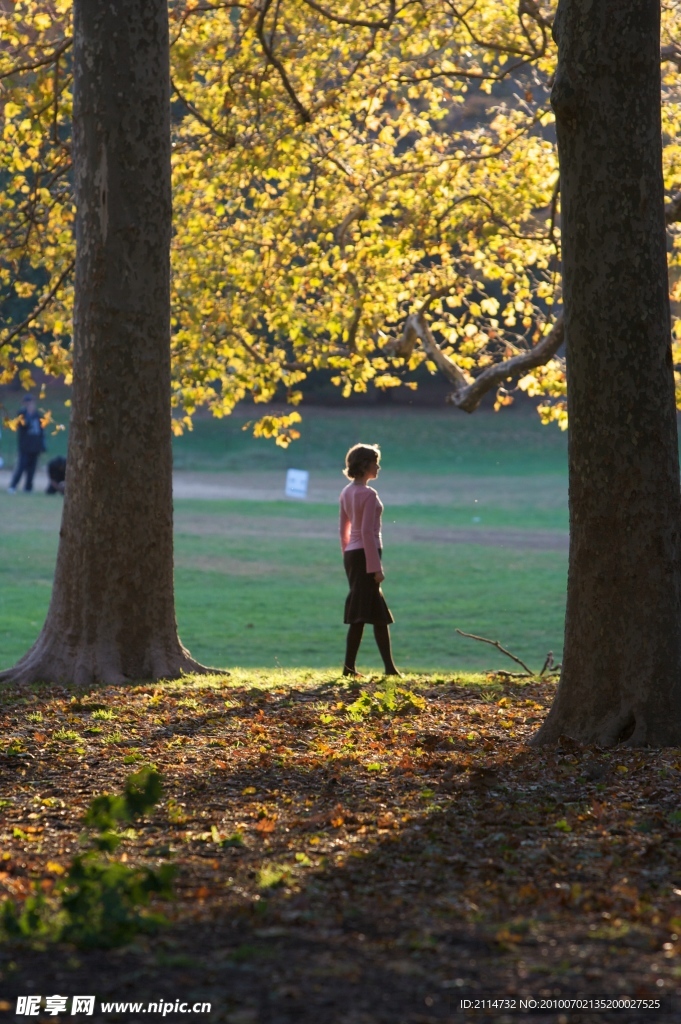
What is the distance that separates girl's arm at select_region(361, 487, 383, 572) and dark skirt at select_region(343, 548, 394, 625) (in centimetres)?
7

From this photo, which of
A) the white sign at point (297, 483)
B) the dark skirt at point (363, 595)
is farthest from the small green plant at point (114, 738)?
the white sign at point (297, 483)

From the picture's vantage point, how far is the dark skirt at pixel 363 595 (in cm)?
969

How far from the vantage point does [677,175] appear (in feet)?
37.6

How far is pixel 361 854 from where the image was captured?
4.81 metres

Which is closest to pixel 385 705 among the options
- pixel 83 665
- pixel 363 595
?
pixel 363 595

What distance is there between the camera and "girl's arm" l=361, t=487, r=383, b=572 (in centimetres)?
959

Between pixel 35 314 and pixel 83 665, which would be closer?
pixel 83 665

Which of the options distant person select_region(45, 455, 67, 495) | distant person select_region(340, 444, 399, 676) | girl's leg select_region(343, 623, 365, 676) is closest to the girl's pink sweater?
distant person select_region(340, 444, 399, 676)

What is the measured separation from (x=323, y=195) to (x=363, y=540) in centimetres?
509

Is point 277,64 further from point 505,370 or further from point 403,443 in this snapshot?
point 403,443

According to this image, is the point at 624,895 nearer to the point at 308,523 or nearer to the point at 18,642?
the point at 18,642

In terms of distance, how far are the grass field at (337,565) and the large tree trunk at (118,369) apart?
4.85 metres

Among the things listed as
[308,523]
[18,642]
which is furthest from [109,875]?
[308,523]

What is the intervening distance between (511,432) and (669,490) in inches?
1789
